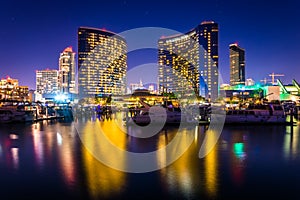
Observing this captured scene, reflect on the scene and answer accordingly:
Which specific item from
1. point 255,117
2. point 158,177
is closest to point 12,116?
point 255,117

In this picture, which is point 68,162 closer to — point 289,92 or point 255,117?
point 255,117

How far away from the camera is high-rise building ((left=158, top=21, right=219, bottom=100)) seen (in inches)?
5448

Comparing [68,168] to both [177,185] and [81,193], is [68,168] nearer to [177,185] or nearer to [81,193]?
[81,193]

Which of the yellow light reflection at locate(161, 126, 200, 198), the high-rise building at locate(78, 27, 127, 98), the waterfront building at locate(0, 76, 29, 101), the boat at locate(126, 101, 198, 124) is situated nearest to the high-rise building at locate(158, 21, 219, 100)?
the high-rise building at locate(78, 27, 127, 98)

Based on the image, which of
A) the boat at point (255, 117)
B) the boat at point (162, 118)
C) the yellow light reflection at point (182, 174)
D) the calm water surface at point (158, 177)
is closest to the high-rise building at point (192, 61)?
the boat at point (255, 117)

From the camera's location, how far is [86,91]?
534 feet

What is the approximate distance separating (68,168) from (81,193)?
3.21 metres

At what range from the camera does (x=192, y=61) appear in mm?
154125

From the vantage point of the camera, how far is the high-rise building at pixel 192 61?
5448 inches

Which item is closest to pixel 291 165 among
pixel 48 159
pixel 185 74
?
pixel 48 159

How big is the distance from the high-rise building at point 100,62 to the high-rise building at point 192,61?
27351 millimetres

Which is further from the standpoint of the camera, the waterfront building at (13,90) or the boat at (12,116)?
the waterfront building at (13,90)

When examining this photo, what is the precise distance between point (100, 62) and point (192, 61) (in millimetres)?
55136

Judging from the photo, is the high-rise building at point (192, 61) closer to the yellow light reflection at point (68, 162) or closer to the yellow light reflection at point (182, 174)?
the yellow light reflection at point (68, 162)
